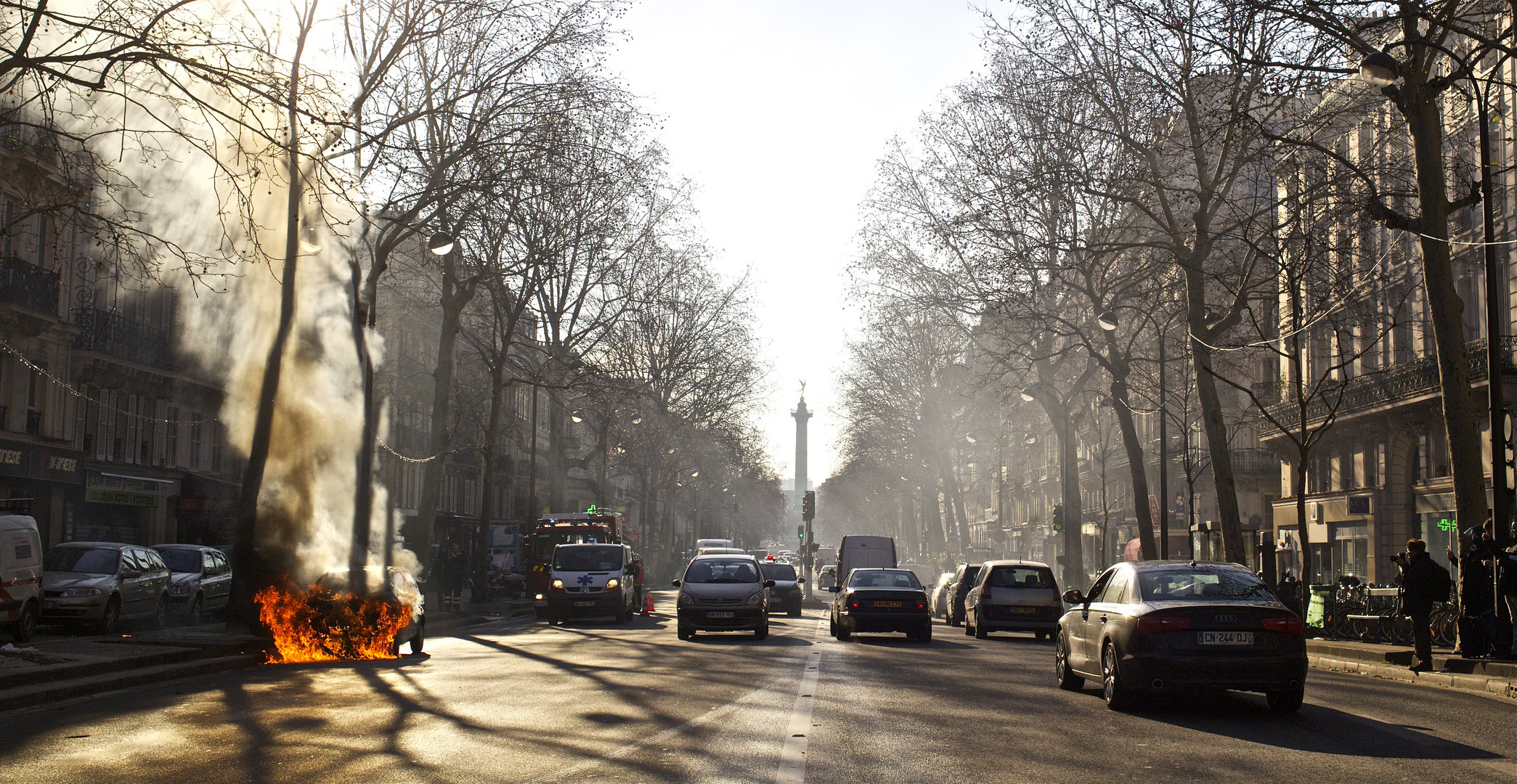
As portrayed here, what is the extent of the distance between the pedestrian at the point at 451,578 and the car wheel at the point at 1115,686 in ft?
80.3

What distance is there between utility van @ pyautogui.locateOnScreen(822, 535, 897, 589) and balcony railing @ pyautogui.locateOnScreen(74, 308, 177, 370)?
20074mm

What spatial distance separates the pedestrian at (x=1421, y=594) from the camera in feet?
58.7

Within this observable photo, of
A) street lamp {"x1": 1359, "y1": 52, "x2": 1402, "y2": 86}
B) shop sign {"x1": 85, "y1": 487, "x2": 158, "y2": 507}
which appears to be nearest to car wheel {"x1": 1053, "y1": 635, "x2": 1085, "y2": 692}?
street lamp {"x1": 1359, "y1": 52, "x2": 1402, "y2": 86}

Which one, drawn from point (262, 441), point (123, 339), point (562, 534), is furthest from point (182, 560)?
point (562, 534)

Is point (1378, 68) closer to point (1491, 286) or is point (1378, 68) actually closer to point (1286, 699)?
point (1491, 286)

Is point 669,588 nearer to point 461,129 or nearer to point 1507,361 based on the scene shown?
point 461,129

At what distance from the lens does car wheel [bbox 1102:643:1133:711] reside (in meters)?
12.5

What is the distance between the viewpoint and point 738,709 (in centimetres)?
1250

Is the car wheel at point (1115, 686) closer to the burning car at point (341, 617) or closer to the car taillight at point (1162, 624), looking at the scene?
the car taillight at point (1162, 624)

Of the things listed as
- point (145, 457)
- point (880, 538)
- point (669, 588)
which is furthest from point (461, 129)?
point (669, 588)

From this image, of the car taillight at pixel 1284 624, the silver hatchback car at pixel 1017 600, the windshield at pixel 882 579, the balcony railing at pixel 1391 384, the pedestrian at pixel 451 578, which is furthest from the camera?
the pedestrian at pixel 451 578

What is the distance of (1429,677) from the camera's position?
17.5 meters

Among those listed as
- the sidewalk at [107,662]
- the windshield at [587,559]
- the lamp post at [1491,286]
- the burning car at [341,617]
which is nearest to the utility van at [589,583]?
the windshield at [587,559]

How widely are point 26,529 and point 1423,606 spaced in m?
20.0
